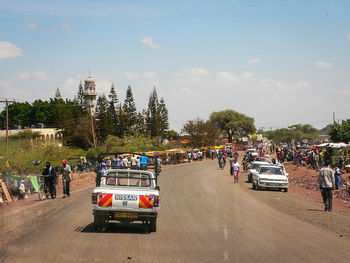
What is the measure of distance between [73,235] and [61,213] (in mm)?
5023

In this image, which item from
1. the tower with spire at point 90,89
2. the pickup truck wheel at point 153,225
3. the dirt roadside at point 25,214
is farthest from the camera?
the tower with spire at point 90,89

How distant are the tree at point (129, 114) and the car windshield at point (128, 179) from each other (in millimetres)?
77379

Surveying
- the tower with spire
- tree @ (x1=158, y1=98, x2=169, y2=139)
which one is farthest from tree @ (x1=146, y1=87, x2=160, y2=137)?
the tower with spire

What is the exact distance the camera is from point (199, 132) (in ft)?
316

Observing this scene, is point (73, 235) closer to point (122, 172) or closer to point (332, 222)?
point (122, 172)

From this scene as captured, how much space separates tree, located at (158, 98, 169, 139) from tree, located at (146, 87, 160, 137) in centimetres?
112

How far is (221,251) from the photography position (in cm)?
930

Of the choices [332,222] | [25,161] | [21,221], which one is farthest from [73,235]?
[25,161]

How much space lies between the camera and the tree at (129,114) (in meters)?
90.4

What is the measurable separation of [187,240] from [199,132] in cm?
8595

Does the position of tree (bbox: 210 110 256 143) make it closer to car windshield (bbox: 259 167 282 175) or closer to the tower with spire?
the tower with spire

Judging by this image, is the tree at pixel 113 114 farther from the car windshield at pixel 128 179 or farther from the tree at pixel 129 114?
the car windshield at pixel 128 179

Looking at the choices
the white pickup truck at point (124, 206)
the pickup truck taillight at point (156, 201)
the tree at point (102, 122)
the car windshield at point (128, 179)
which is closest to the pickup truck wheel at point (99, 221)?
the white pickup truck at point (124, 206)

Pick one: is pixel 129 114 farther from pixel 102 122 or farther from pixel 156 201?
pixel 156 201
